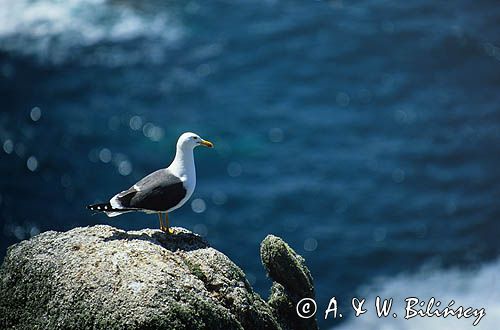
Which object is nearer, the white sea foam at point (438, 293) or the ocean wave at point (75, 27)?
the white sea foam at point (438, 293)

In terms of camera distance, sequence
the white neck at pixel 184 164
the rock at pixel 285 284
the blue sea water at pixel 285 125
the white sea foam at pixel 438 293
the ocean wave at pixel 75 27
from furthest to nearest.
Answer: the ocean wave at pixel 75 27 → the blue sea water at pixel 285 125 → the white sea foam at pixel 438 293 → the white neck at pixel 184 164 → the rock at pixel 285 284

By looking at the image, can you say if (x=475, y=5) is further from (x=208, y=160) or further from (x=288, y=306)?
(x=288, y=306)

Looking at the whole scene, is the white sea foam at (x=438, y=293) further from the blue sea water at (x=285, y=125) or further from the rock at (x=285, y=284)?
the rock at (x=285, y=284)

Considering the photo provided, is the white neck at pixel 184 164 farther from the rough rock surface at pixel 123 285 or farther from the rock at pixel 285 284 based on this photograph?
the rock at pixel 285 284

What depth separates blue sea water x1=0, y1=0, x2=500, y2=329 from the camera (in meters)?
44.6

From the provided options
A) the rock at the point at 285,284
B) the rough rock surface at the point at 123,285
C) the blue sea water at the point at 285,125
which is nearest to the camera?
the rough rock surface at the point at 123,285

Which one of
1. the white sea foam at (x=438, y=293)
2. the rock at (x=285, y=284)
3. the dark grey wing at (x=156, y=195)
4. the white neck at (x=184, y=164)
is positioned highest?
the white neck at (x=184, y=164)

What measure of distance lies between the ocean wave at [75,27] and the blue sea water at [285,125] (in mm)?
124

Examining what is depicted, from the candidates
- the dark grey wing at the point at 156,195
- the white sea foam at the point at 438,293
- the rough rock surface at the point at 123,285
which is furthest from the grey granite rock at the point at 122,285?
the white sea foam at the point at 438,293

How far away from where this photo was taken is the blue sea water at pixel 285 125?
44.6m

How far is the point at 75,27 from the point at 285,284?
4423 cm

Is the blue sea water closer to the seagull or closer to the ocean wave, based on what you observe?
the ocean wave

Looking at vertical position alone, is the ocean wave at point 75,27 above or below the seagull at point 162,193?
below

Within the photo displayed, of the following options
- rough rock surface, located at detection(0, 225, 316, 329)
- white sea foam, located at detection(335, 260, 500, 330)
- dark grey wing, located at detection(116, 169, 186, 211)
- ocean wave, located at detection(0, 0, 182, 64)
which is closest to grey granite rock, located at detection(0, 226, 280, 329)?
rough rock surface, located at detection(0, 225, 316, 329)
